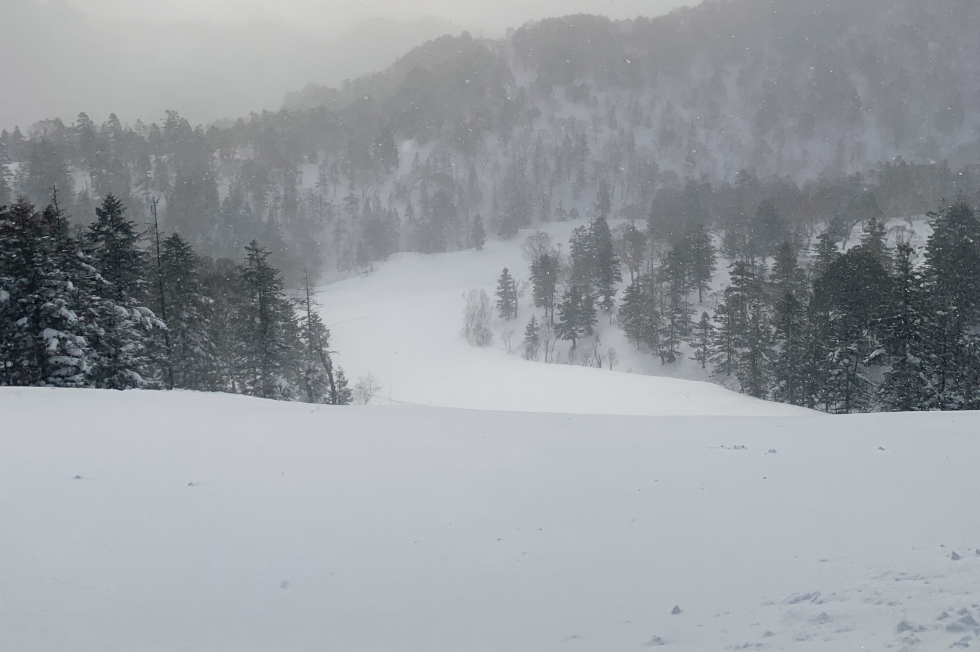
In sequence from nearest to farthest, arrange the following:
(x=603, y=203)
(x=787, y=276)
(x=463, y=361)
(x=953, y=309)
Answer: (x=953, y=309) → (x=463, y=361) → (x=787, y=276) → (x=603, y=203)

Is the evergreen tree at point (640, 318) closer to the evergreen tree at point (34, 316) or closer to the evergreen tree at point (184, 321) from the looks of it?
the evergreen tree at point (184, 321)

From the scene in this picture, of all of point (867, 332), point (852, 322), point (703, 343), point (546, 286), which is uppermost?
point (546, 286)

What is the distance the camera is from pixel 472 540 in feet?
19.6

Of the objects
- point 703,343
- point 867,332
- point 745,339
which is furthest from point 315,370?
point 703,343

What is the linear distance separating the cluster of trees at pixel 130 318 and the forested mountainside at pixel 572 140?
2182 inches

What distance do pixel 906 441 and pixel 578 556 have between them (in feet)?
25.6

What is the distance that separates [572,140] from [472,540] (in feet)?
475

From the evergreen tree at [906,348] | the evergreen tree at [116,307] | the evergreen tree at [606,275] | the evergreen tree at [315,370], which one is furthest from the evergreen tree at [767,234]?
the evergreen tree at [116,307]

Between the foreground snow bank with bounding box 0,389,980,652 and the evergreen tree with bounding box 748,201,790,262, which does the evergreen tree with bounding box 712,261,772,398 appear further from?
the foreground snow bank with bounding box 0,389,980,652

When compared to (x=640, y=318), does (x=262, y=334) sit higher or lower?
lower

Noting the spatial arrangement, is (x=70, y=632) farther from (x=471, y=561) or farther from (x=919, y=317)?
(x=919, y=317)

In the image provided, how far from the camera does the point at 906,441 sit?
9.96 meters

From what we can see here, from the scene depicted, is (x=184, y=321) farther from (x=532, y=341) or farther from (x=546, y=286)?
(x=546, y=286)

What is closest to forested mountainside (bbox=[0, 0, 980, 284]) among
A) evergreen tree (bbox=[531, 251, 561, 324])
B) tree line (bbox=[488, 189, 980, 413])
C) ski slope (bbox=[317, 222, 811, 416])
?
ski slope (bbox=[317, 222, 811, 416])
